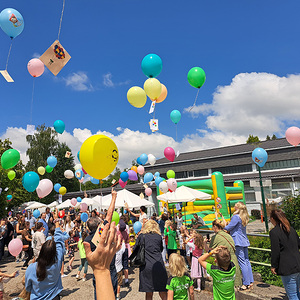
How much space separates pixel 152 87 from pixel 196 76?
1.65 meters

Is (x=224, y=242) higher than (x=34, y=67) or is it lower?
lower

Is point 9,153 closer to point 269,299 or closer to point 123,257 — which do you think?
point 123,257

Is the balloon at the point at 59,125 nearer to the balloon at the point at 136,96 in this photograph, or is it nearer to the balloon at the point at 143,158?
the balloon at the point at 136,96

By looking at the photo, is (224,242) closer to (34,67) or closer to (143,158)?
(34,67)

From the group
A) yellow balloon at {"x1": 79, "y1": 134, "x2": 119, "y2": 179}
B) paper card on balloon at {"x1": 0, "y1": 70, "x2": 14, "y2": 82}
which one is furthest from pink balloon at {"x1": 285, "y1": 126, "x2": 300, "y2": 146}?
paper card on balloon at {"x1": 0, "y1": 70, "x2": 14, "y2": 82}

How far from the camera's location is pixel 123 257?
19.2ft

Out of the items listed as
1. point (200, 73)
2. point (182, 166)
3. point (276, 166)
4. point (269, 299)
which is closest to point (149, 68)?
point (200, 73)

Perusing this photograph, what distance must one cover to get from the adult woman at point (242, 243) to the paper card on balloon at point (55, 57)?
5.21 metres

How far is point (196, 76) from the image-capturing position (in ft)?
25.3

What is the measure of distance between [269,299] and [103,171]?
379 cm

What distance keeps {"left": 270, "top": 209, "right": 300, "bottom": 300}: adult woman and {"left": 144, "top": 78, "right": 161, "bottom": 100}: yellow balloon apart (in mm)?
4857

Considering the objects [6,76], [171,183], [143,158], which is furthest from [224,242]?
[143,158]

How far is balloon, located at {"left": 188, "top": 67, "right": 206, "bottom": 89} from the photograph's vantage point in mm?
7715

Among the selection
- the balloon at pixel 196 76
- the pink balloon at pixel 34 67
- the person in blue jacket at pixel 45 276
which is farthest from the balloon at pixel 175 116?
the person in blue jacket at pixel 45 276
